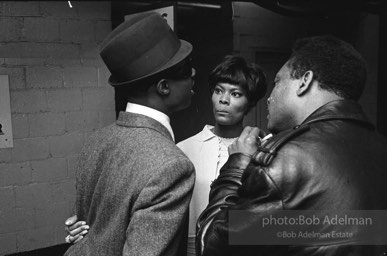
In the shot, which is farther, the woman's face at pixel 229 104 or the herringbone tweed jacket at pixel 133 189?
the woman's face at pixel 229 104

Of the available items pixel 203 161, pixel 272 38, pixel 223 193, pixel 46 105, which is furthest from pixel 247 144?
pixel 272 38

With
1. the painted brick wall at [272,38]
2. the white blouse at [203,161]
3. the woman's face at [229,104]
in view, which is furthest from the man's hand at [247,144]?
the painted brick wall at [272,38]

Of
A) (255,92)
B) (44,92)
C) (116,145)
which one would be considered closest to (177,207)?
(116,145)

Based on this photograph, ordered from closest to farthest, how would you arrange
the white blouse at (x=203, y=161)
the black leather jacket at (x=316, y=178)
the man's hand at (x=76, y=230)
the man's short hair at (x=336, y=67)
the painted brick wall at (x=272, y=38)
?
the black leather jacket at (x=316, y=178), the man's short hair at (x=336, y=67), the man's hand at (x=76, y=230), the white blouse at (x=203, y=161), the painted brick wall at (x=272, y=38)

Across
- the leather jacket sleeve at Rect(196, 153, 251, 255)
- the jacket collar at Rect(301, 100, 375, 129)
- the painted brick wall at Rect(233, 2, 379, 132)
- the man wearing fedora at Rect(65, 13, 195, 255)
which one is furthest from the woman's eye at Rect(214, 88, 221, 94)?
the painted brick wall at Rect(233, 2, 379, 132)

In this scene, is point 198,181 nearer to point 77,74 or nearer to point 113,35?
point 113,35

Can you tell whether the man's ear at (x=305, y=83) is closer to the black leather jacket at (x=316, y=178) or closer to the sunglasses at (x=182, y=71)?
the black leather jacket at (x=316, y=178)

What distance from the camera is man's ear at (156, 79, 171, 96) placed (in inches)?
49.3

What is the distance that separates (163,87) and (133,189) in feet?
1.32

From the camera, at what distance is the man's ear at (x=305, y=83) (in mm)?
1090

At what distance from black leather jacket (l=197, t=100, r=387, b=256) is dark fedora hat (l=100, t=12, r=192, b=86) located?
0.52 metres

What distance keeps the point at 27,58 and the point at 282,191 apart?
8.48 feet

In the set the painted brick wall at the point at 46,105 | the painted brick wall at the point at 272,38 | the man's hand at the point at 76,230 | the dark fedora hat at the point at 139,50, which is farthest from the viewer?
the painted brick wall at the point at 272,38

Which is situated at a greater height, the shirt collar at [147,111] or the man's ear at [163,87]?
the man's ear at [163,87]
